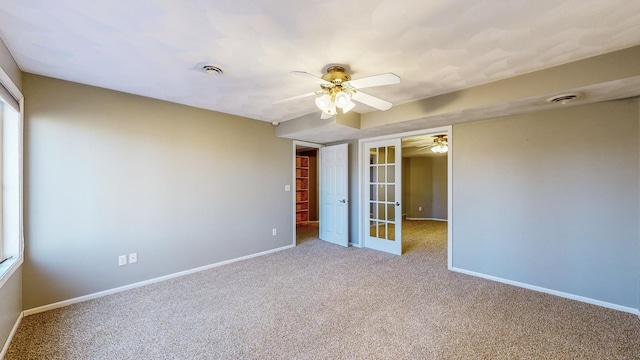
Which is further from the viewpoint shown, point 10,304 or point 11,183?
point 11,183

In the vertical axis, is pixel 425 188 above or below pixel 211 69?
below

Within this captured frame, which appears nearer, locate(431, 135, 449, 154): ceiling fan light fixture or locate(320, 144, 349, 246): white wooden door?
locate(320, 144, 349, 246): white wooden door

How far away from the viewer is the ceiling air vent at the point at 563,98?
2385 millimetres

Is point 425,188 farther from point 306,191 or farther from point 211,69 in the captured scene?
point 211,69

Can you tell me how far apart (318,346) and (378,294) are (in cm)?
112

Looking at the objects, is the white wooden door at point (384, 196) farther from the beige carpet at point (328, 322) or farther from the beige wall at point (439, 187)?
the beige wall at point (439, 187)

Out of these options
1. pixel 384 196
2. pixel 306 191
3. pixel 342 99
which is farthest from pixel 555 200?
pixel 306 191

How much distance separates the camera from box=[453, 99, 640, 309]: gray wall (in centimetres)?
255

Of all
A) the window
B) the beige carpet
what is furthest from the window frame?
the beige carpet

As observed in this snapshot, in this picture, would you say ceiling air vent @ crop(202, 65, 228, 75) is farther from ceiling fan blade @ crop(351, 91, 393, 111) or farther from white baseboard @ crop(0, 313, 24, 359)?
white baseboard @ crop(0, 313, 24, 359)

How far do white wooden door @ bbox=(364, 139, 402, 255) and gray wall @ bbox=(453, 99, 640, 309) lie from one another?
960 mm

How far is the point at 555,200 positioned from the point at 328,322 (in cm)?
287

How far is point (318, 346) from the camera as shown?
6.53 feet

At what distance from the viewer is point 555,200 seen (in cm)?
290
